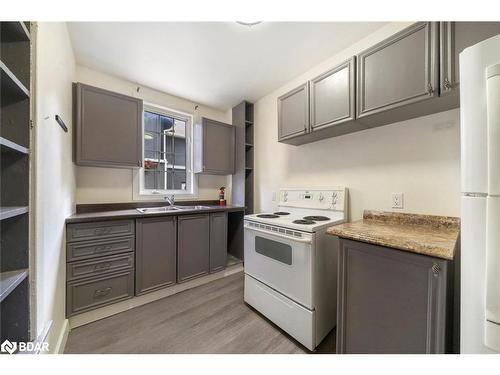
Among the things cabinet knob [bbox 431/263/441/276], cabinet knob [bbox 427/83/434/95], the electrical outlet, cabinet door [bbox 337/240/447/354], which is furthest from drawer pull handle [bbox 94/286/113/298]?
cabinet knob [bbox 427/83/434/95]

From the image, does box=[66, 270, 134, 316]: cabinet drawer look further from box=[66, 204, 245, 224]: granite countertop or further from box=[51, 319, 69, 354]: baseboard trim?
box=[66, 204, 245, 224]: granite countertop

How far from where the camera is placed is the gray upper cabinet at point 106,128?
1.82 metres

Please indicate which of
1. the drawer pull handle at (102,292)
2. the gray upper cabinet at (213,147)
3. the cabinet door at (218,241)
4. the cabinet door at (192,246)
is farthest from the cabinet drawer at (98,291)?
the gray upper cabinet at (213,147)

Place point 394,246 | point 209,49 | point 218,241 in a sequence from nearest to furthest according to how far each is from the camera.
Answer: point 394,246 < point 209,49 < point 218,241

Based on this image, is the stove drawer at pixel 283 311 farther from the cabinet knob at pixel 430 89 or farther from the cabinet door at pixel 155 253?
the cabinet knob at pixel 430 89

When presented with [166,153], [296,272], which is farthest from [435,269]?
[166,153]

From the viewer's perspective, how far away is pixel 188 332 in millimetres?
1521

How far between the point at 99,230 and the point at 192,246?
890 millimetres

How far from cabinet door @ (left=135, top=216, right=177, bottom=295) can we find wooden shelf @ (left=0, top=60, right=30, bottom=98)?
1.32 m

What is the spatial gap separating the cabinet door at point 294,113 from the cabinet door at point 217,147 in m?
1.04

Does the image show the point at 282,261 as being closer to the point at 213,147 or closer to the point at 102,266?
the point at 102,266

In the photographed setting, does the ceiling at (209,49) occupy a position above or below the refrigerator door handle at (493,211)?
above
